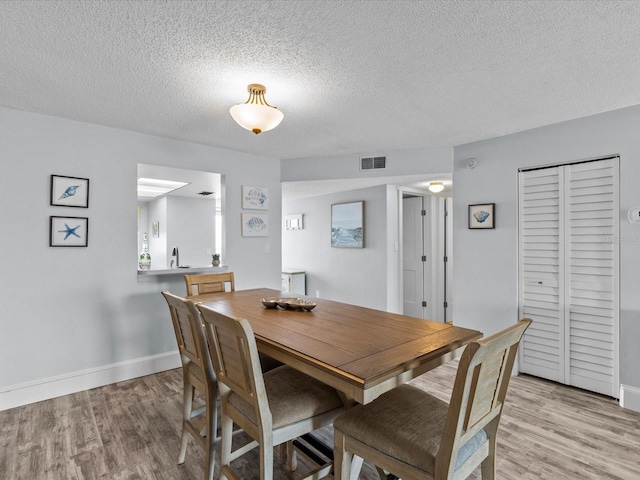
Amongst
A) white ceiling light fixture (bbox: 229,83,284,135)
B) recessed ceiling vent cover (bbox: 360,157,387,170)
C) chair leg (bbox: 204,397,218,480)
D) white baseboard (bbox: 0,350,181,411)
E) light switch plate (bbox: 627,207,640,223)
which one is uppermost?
recessed ceiling vent cover (bbox: 360,157,387,170)

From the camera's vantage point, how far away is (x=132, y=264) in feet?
10.2

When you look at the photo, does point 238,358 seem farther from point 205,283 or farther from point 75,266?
point 75,266

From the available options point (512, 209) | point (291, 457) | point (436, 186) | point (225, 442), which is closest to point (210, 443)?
point (225, 442)

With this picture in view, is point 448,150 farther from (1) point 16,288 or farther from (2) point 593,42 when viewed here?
(1) point 16,288

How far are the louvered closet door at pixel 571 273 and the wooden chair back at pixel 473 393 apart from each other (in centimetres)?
207

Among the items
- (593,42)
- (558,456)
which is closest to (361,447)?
(558,456)

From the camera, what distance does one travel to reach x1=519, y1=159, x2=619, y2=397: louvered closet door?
2654mm

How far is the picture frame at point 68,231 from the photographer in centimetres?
273

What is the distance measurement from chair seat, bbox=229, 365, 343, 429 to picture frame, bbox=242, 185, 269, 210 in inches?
101

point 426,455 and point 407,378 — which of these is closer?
point 426,455

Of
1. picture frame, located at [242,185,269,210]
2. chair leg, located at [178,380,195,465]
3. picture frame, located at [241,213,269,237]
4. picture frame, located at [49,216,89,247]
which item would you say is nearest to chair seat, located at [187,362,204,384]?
chair leg, located at [178,380,195,465]

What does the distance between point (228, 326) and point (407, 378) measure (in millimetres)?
693

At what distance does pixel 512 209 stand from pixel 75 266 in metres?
3.89

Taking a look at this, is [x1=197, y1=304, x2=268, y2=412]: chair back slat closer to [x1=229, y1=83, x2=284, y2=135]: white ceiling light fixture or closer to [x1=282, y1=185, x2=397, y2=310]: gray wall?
[x1=229, y1=83, x2=284, y2=135]: white ceiling light fixture
